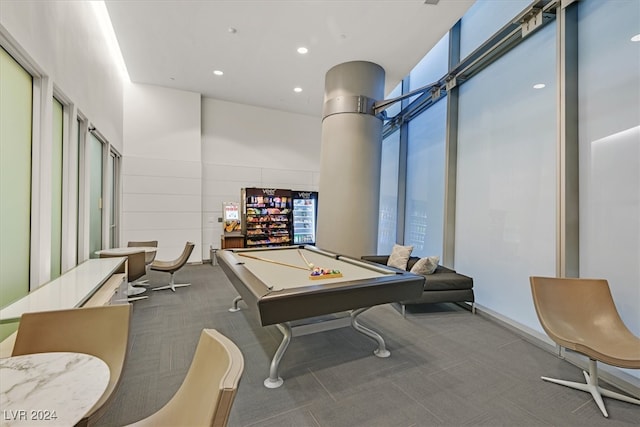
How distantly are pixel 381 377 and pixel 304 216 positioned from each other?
216 inches

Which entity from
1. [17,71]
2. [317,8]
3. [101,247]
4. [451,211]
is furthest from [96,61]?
[451,211]

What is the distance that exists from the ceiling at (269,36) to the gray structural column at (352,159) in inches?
13.4

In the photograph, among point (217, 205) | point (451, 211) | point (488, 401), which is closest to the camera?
point (488, 401)

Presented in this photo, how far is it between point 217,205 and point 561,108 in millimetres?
6531

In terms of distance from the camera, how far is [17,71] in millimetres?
2189

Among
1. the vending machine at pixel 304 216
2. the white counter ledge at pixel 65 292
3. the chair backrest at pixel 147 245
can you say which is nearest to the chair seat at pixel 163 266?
the chair backrest at pixel 147 245

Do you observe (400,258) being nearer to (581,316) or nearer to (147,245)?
(581,316)

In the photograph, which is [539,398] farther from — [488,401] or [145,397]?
[145,397]

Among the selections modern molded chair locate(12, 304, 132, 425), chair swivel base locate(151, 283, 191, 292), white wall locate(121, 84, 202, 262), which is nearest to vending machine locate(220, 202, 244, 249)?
white wall locate(121, 84, 202, 262)

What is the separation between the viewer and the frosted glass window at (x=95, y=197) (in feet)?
13.5

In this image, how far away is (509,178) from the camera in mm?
3414

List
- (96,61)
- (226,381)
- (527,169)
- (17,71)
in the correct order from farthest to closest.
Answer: (96,61) → (527,169) → (17,71) → (226,381)

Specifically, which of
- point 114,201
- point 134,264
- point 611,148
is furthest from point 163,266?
point 611,148

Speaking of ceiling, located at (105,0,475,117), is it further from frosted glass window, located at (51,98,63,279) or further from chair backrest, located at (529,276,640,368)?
chair backrest, located at (529,276,640,368)
